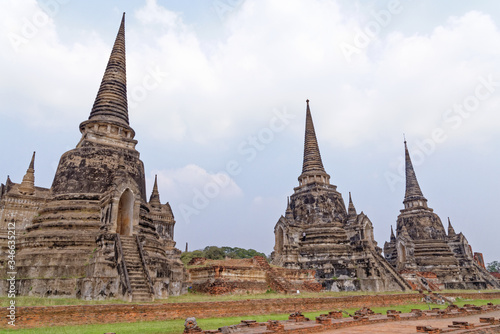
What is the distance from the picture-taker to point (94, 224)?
1591 centimetres

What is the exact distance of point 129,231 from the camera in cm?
1653

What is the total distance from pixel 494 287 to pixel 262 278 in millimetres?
26797

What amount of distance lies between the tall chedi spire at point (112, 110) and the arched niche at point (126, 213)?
403 centimetres

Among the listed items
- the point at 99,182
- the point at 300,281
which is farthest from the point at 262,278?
the point at 99,182

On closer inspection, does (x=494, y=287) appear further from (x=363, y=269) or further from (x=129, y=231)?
(x=129, y=231)

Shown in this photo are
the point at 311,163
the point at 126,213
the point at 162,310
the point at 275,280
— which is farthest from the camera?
the point at 311,163

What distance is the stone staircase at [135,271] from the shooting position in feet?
43.2

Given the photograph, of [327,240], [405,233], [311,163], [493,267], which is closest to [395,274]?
[327,240]

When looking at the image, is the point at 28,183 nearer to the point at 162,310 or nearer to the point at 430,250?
the point at 162,310

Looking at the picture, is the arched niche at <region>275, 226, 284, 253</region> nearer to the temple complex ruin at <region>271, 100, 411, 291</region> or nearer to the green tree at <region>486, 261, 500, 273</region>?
the temple complex ruin at <region>271, 100, 411, 291</region>

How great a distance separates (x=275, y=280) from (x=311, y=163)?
46.9 feet

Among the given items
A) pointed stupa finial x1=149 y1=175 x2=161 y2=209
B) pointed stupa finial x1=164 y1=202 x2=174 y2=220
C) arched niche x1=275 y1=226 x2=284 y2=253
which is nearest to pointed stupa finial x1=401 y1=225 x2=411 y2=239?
arched niche x1=275 y1=226 x2=284 y2=253

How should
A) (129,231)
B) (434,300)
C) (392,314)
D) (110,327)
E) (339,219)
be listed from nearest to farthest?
(110,327), (392,314), (129,231), (434,300), (339,219)

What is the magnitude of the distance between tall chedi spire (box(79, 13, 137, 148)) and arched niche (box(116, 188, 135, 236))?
403 cm
